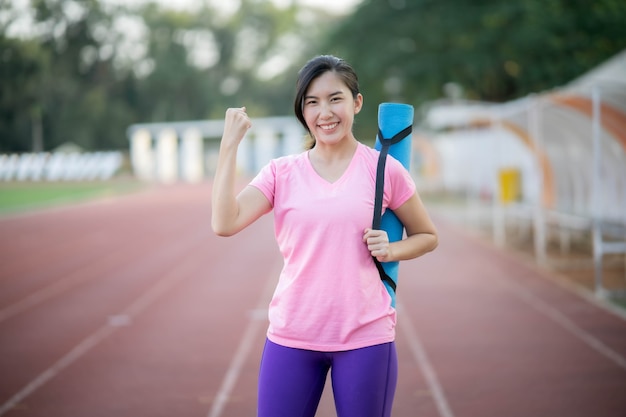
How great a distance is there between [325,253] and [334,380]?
15.3 inches

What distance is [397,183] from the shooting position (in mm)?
2352

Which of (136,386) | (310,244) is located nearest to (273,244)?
(136,386)

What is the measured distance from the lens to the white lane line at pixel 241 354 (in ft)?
16.7

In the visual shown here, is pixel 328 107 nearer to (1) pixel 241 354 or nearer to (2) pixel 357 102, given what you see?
(2) pixel 357 102

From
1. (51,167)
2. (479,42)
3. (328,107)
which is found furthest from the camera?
(51,167)

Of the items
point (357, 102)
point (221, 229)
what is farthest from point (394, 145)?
point (221, 229)

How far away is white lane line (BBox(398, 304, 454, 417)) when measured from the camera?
4969 millimetres

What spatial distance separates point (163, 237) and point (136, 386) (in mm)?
10937

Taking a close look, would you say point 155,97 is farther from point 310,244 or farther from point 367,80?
point 310,244

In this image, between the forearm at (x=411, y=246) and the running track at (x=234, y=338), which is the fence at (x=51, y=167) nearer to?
the running track at (x=234, y=338)

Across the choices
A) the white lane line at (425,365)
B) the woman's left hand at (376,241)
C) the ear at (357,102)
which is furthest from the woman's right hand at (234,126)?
the white lane line at (425,365)

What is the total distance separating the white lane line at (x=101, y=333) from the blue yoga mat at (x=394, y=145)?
359cm

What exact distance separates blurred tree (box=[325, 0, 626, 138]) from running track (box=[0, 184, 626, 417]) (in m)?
10.2

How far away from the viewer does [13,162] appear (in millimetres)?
44625
